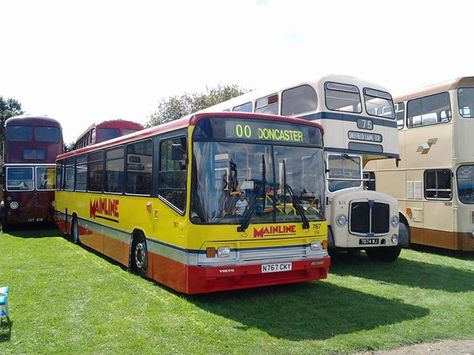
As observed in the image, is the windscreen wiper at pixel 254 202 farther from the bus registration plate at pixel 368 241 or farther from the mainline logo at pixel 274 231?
the bus registration plate at pixel 368 241

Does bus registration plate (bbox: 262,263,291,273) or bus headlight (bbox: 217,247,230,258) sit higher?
bus headlight (bbox: 217,247,230,258)

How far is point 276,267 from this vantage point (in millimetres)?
7145

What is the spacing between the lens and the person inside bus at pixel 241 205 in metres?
6.89

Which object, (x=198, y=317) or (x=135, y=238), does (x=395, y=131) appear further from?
(x=198, y=317)

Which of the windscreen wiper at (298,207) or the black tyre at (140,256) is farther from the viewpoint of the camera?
the black tyre at (140,256)

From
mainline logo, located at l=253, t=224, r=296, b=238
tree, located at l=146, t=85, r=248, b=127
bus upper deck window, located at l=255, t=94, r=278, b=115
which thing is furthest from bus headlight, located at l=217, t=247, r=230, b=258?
tree, located at l=146, t=85, r=248, b=127

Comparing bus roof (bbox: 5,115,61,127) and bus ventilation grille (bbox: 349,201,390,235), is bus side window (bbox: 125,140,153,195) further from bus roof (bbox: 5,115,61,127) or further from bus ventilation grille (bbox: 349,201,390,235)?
bus roof (bbox: 5,115,61,127)

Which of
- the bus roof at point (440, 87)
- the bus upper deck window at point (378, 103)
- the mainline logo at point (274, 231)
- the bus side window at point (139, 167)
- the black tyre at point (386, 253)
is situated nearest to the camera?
the mainline logo at point (274, 231)

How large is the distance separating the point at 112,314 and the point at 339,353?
3.09m

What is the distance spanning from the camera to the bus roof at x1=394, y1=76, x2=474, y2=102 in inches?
474

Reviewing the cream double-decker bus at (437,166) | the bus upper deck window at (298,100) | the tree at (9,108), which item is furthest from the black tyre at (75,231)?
the tree at (9,108)

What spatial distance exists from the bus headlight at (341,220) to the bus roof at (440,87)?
506 centimetres

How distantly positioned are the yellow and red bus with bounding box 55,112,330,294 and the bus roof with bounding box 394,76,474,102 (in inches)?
241

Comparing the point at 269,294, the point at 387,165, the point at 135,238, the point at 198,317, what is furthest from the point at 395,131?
the point at 198,317
